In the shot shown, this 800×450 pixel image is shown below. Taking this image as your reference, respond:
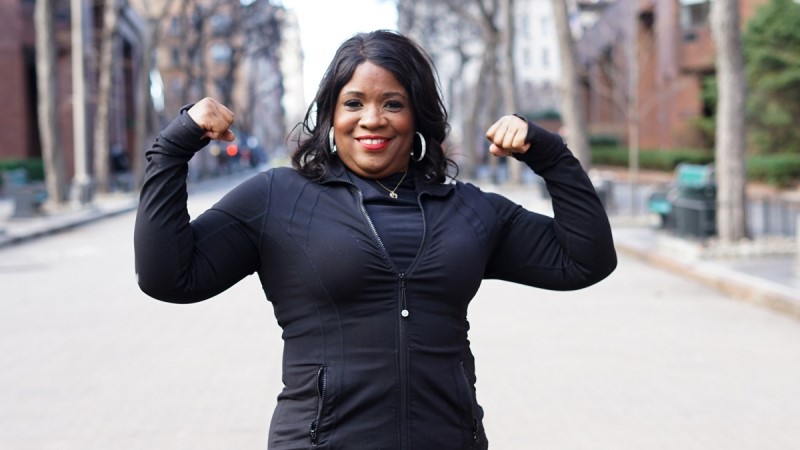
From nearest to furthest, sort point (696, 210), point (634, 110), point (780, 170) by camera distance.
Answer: point (696, 210)
point (780, 170)
point (634, 110)

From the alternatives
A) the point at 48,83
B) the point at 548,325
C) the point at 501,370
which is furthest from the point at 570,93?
the point at 501,370

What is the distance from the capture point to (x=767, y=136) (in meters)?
36.8

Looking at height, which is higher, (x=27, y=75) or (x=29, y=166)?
(x=27, y=75)

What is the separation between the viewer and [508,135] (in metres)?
2.95

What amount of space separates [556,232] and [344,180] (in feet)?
1.87

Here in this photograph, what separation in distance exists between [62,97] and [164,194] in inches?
1959

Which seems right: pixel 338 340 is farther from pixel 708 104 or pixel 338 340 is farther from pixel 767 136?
pixel 708 104

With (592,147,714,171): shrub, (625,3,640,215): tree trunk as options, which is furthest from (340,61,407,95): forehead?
(592,147,714,171): shrub

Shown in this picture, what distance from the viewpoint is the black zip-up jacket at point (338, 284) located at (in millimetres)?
2736

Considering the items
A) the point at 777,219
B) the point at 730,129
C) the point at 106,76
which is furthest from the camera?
the point at 106,76

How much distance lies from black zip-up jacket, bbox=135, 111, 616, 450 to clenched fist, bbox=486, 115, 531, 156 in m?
0.04

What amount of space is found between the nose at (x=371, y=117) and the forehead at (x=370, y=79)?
4cm

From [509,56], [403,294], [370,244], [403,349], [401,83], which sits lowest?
[403,349]

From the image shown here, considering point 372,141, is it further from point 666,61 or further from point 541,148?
point 666,61
